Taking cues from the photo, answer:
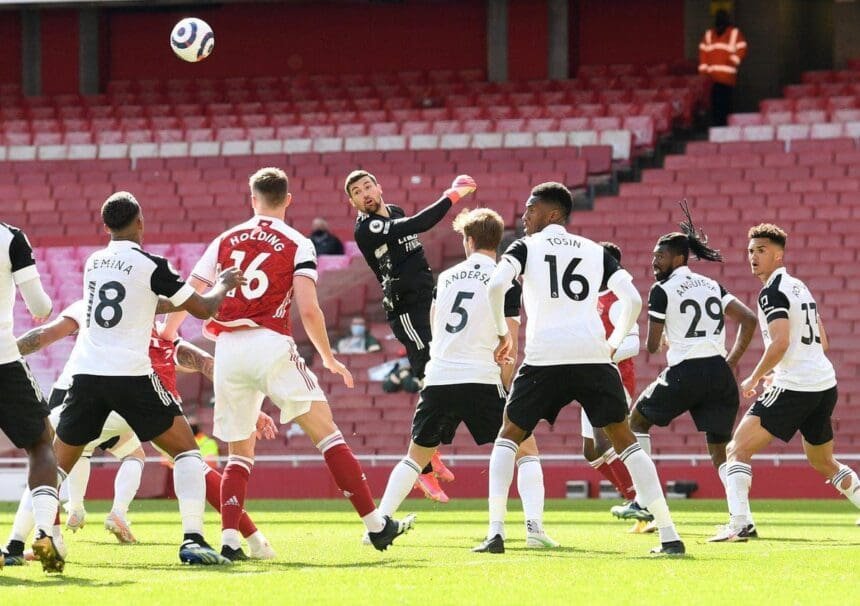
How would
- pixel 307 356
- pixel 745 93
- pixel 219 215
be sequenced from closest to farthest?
pixel 307 356 → pixel 219 215 → pixel 745 93

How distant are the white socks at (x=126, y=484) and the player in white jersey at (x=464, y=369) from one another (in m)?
2.37

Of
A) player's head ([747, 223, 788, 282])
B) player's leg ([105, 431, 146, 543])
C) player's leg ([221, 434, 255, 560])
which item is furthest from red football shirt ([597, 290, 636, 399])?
player's leg ([221, 434, 255, 560])

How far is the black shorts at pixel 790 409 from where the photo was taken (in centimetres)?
1132

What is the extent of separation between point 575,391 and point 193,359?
2.81 meters

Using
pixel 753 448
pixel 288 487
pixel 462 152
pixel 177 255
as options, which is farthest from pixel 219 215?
pixel 753 448

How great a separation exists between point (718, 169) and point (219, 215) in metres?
7.93

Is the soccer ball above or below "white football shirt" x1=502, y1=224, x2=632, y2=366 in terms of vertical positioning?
above

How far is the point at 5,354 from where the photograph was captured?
9.11 m

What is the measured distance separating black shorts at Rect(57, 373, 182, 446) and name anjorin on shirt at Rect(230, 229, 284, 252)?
94 cm

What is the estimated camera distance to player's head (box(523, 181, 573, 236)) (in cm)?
982

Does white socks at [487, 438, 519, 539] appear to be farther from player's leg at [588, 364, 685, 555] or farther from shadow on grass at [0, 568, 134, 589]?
shadow on grass at [0, 568, 134, 589]

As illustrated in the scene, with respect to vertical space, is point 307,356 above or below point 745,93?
below

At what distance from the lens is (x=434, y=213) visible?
12.1 meters

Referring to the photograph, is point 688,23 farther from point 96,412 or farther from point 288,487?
point 96,412
